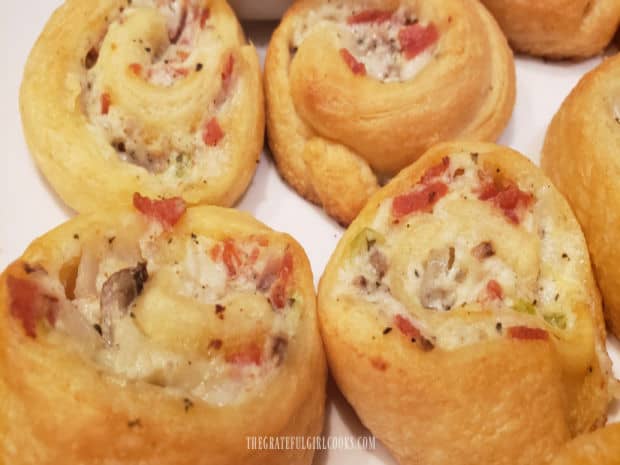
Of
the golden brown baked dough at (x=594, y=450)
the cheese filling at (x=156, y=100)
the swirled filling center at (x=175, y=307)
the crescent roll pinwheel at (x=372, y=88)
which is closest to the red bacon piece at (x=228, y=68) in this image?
the cheese filling at (x=156, y=100)

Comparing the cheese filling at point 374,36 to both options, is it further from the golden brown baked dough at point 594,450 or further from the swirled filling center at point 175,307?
the golden brown baked dough at point 594,450

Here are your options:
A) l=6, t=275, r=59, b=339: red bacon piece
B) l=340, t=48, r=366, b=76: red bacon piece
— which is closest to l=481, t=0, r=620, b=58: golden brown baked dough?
l=340, t=48, r=366, b=76: red bacon piece

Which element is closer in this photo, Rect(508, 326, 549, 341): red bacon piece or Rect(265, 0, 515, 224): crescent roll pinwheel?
Rect(508, 326, 549, 341): red bacon piece

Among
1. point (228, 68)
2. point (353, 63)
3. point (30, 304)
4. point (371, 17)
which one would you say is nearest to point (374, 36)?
point (371, 17)

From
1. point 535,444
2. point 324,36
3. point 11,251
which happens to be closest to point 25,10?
point 11,251

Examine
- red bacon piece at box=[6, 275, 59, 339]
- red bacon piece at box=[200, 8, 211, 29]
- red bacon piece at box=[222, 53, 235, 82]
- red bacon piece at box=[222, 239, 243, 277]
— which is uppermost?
red bacon piece at box=[200, 8, 211, 29]

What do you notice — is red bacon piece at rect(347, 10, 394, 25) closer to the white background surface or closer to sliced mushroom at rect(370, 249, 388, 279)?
the white background surface
